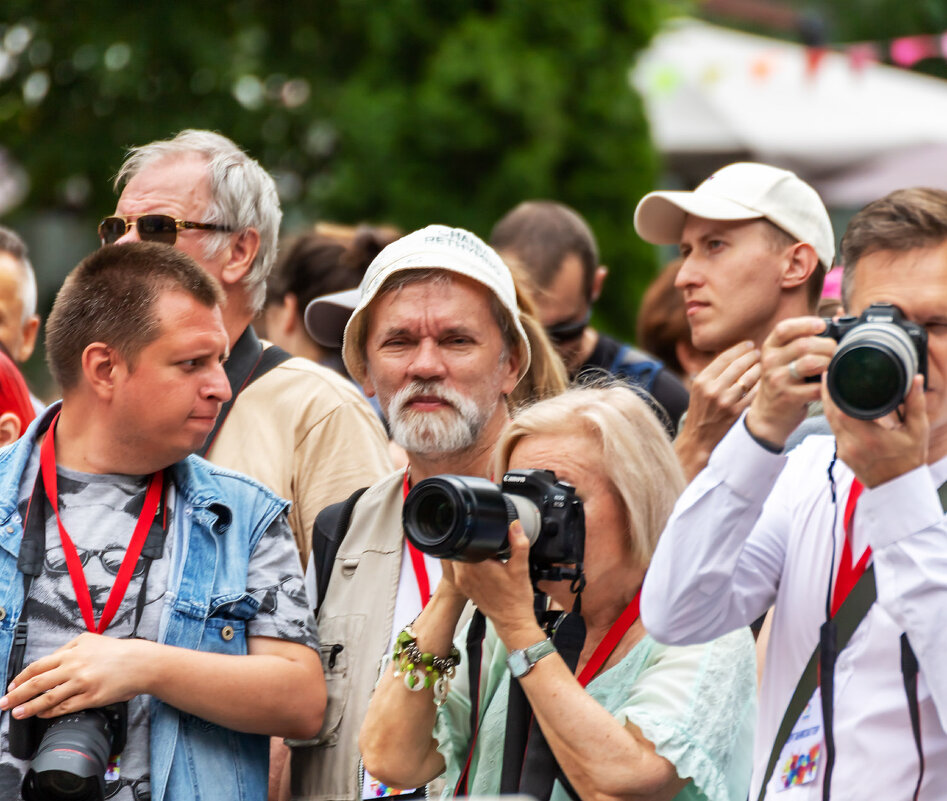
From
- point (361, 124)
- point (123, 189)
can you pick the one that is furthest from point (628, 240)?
point (123, 189)

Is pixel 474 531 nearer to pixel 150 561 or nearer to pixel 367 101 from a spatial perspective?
pixel 150 561

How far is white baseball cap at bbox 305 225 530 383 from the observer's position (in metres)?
2.91

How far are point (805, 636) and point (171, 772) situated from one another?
115cm

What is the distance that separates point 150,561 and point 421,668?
57 centimetres

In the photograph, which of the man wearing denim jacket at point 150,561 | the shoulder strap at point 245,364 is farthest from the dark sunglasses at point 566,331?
the man wearing denim jacket at point 150,561

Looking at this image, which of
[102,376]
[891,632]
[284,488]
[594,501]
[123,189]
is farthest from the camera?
[123,189]

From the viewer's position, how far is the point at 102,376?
8.89 ft

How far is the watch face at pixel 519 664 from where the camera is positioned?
2221mm

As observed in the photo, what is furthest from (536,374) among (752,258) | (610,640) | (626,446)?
(610,640)

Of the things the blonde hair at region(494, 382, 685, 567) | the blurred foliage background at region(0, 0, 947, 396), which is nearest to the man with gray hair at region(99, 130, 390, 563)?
the blonde hair at region(494, 382, 685, 567)

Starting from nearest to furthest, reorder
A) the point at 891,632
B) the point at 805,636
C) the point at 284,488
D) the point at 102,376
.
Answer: the point at 891,632
the point at 805,636
the point at 102,376
the point at 284,488

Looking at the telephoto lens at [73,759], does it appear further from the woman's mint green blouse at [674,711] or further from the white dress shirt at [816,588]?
the white dress shirt at [816,588]

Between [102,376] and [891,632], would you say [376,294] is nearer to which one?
[102,376]

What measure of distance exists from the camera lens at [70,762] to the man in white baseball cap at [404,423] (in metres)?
0.52
